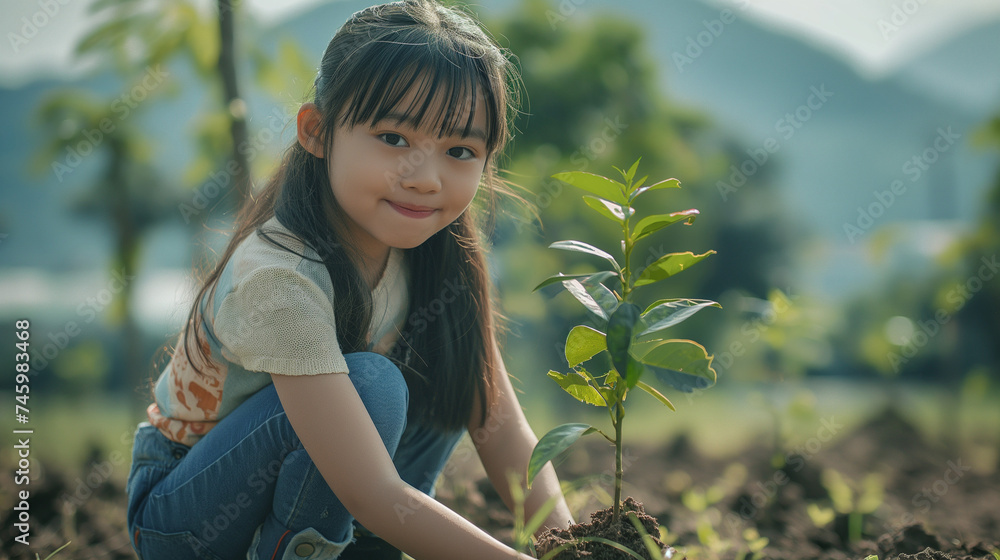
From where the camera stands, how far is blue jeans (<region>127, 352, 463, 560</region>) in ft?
3.35

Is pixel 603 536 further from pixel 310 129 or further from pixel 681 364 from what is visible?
pixel 310 129

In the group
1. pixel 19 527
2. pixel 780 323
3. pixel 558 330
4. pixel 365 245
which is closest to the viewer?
pixel 365 245

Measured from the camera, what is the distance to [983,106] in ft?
9.29

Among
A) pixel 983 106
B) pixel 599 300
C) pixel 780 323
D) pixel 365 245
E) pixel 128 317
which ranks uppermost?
pixel 983 106

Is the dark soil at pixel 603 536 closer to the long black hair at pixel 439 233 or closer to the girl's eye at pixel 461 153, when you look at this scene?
the long black hair at pixel 439 233

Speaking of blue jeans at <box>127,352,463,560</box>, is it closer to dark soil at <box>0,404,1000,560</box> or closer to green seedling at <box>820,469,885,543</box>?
dark soil at <box>0,404,1000,560</box>

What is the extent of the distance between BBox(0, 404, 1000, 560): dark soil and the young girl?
350 millimetres

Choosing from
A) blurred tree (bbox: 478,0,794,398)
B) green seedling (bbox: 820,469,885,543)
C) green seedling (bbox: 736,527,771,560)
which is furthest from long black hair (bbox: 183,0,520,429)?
blurred tree (bbox: 478,0,794,398)

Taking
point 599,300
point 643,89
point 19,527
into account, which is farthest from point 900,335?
point 19,527

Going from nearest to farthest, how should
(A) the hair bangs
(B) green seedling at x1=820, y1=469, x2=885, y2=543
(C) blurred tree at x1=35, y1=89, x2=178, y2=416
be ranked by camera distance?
(A) the hair bangs → (B) green seedling at x1=820, y1=469, x2=885, y2=543 → (C) blurred tree at x1=35, y1=89, x2=178, y2=416

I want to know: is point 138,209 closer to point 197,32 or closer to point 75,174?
point 75,174

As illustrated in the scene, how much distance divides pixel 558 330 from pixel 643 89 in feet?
4.04

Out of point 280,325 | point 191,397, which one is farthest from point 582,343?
point 191,397

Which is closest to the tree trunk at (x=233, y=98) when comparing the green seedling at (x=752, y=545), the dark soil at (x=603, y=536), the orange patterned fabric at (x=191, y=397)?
the orange patterned fabric at (x=191, y=397)
